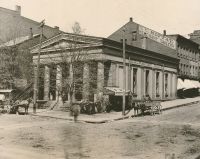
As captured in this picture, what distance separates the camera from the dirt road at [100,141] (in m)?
13.1

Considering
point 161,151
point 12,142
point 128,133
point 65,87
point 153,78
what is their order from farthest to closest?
point 153,78 → point 65,87 → point 128,133 → point 12,142 → point 161,151

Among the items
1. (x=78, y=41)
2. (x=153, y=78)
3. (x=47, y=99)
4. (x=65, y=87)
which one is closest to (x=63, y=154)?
(x=65, y=87)

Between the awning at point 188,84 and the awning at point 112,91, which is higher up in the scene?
the awning at point 188,84

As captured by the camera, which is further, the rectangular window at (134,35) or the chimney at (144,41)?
the rectangular window at (134,35)

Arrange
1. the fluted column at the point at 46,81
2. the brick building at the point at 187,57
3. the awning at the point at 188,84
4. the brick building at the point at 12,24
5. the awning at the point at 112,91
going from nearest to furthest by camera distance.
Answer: the awning at the point at 112,91, the fluted column at the point at 46,81, the awning at the point at 188,84, the brick building at the point at 12,24, the brick building at the point at 187,57

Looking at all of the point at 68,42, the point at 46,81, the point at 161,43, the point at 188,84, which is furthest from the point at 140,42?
the point at 46,81

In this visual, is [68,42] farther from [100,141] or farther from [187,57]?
[187,57]

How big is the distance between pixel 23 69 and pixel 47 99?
23.6 feet

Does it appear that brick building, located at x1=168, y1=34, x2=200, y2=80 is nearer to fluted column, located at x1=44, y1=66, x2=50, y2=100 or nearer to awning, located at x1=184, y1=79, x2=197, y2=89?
awning, located at x1=184, y1=79, x2=197, y2=89

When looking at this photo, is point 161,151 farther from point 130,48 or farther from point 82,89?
point 130,48

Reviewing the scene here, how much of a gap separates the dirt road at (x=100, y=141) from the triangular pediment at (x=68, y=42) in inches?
427

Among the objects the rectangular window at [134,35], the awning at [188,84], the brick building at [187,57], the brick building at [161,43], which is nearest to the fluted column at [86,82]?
the brick building at [161,43]

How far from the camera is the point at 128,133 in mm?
19219

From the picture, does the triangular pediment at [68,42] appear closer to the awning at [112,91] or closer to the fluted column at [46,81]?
the fluted column at [46,81]
